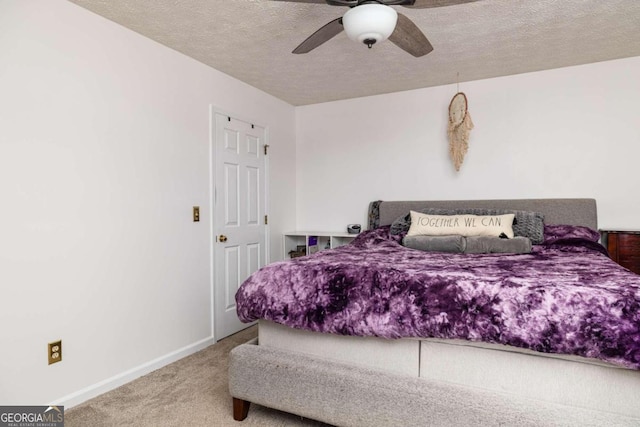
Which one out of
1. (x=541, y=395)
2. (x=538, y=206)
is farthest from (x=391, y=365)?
(x=538, y=206)

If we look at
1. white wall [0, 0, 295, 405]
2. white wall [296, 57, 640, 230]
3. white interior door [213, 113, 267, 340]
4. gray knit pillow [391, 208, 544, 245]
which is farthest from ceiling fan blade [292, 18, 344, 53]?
white wall [296, 57, 640, 230]

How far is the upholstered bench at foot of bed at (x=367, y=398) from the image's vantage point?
4.73 ft

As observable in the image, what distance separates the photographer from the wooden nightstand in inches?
119

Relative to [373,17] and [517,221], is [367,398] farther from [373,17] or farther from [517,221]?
[517,221]

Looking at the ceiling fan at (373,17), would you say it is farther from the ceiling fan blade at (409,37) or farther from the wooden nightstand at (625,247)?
the wooden nightstand at (625,247)

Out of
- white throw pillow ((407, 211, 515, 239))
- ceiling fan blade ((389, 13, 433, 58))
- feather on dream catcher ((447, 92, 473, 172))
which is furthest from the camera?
feather on dream catcher ((447, 92, 473, 172))

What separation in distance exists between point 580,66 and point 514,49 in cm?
88

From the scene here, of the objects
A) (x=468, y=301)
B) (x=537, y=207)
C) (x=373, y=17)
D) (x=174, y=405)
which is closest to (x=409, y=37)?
(x=373, y=17)

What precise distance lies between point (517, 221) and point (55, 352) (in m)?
3.39

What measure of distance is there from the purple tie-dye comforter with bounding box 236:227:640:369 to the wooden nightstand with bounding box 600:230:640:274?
109 cm

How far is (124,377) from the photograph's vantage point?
8.25 ft

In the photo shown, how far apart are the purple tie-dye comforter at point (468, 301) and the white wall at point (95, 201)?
1070mm

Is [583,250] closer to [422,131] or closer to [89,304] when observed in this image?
[422,131]

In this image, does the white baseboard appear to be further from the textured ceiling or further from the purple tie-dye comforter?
the textured ceiling
